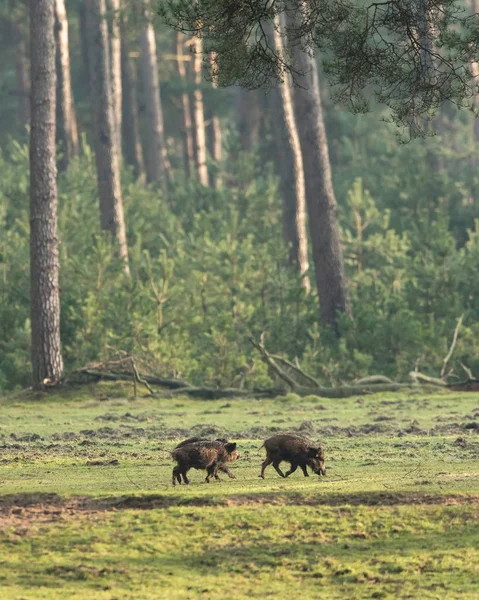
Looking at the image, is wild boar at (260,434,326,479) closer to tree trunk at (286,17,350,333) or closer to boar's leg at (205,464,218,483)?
boar's leg at (205,464,218,483)

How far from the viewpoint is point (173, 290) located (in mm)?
29922

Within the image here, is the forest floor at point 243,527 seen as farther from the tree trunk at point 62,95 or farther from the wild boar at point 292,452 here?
the tree trunk at point 62,95

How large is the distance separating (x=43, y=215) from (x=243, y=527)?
17104 mm

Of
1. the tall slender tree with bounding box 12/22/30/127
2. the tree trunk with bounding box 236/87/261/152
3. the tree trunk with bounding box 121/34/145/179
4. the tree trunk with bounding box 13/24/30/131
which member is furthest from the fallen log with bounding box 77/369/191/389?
the tall slender tree with bounding box 12/22/30/127

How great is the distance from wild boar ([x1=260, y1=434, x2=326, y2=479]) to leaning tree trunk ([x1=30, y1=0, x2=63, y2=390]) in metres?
14.0

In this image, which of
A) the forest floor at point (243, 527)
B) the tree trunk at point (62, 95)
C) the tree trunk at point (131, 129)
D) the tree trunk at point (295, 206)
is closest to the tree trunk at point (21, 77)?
the tree trunk at point (131, 129)

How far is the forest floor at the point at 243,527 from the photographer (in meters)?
10.7

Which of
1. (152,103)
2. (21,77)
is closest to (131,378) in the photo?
(152,103)

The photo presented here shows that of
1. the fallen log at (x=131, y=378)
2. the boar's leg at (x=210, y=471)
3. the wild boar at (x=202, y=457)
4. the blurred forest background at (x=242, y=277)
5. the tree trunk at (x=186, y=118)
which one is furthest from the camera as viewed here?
the tree trunk at (x=186, y=118)

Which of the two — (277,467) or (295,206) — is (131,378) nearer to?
(295,206)

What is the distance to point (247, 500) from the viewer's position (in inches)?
510

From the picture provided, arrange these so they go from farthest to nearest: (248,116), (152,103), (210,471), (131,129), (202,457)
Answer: (131,129) < (152,103) < (248,116) < (210,471) < (202,457)

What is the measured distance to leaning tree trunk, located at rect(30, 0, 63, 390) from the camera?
28094 mm

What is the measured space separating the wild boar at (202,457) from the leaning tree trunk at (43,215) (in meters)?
13.9
